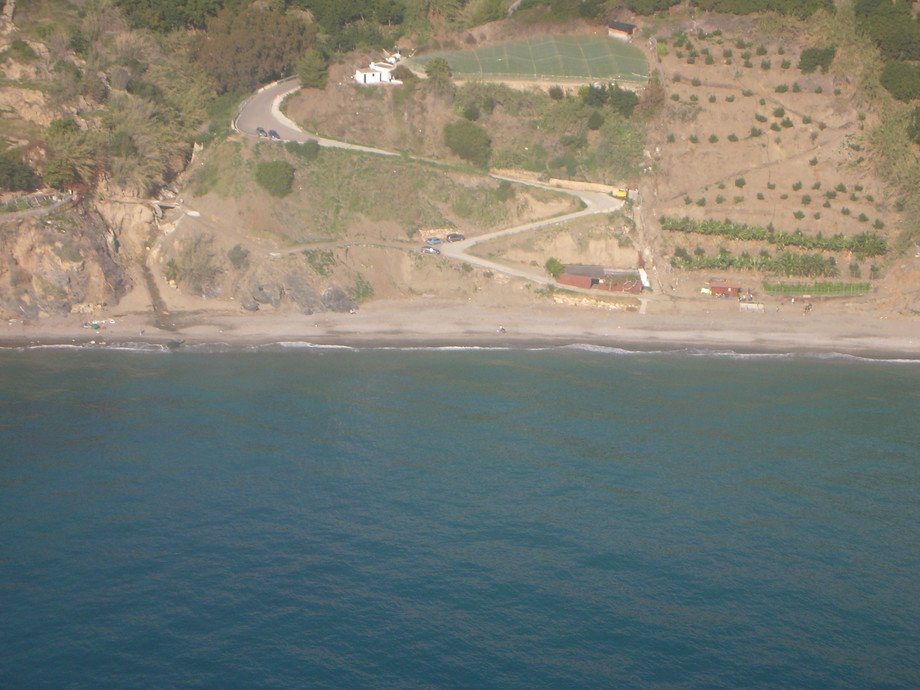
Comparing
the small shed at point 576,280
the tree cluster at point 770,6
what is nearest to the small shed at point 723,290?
the small shed at point 576,280

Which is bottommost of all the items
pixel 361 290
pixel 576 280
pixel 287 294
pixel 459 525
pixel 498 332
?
pixel 459 525

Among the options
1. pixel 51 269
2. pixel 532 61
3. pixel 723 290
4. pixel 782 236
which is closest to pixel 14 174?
pixel 51 269

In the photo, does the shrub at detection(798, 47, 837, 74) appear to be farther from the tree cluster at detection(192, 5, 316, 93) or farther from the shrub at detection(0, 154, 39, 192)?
the shrub at detection(0, 154, 39, 192)

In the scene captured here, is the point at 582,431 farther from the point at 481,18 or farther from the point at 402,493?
the point at 481,18

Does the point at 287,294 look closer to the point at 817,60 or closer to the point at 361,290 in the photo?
the point at 361,290

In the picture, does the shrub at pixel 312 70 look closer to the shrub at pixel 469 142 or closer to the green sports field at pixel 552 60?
the green sports field at pixel 552 60

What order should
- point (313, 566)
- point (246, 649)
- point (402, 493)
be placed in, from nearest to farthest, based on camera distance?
point (246, 649) < point (313, 566) < point (402, 493)

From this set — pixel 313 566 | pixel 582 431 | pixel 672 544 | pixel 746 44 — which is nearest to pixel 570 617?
pixel 672 544
